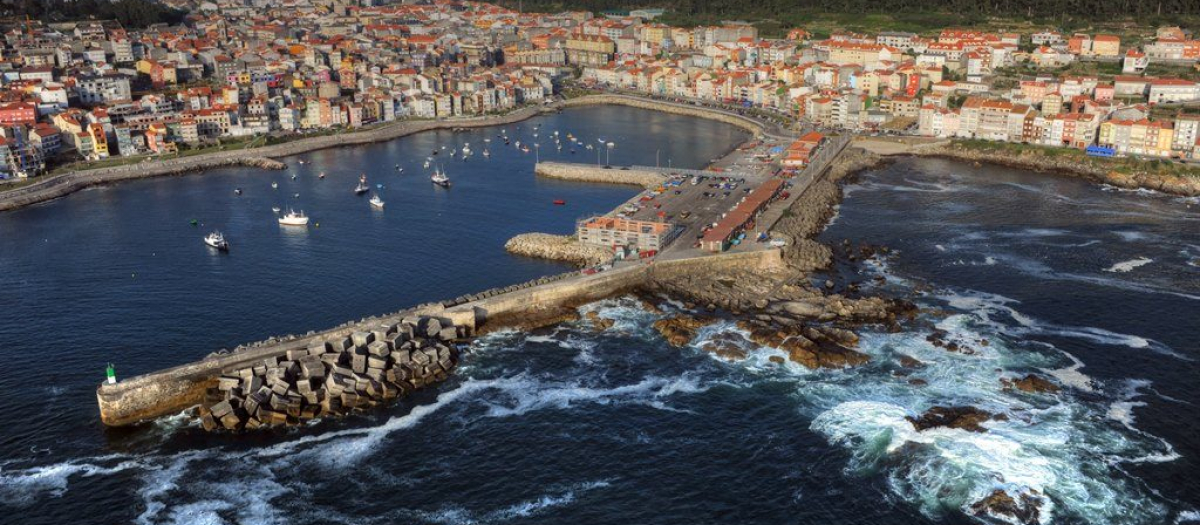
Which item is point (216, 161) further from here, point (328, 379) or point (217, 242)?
point (328, 379)

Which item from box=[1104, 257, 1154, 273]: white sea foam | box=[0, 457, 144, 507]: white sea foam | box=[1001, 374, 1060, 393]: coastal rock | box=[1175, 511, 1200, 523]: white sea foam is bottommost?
box=[1175, 511, 1200, 523]: white sea foam

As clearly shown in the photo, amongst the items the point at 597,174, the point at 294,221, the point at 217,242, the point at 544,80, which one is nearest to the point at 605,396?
the point at 217,242

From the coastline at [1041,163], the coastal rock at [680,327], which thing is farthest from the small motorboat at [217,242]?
the coastline at [1041,163]

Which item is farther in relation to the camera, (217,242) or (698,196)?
(698,196)

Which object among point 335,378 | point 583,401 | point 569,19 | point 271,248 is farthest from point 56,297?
point 569,19

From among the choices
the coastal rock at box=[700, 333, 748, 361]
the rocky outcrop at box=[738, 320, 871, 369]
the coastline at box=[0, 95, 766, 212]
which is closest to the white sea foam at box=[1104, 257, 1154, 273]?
the rocky outcrop at box=[738, 320, 871, 369]

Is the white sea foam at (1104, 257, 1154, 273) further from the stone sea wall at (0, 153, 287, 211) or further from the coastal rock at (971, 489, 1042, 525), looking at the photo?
the stone sea wall at (0, 153, 287, 211)
